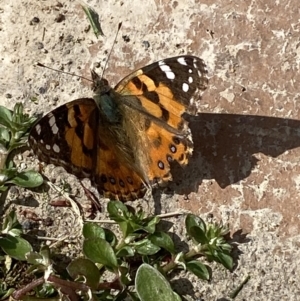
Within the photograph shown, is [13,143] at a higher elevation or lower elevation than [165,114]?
lower

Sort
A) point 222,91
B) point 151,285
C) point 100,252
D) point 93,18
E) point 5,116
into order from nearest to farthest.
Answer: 1. point 151,285
2. point 100,252
3. point 5,116
4. point 222,91
5. point 93,18

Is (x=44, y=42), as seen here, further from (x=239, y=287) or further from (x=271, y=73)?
(x=239, y=287)

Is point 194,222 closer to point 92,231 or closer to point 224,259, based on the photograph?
point 224,259

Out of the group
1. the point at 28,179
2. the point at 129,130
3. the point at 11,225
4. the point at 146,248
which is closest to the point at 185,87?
the point at 129,130

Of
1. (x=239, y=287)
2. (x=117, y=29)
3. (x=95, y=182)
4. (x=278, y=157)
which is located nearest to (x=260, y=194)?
(x=278, y=157)

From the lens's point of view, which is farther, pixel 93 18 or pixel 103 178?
pixel 93 18

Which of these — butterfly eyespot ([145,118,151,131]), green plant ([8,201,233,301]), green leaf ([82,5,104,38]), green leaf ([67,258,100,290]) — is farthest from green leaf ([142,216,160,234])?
green leaf ([82,5,104,38])

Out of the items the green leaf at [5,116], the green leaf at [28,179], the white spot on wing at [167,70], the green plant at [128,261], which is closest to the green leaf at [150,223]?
the green plant at [128,261]
